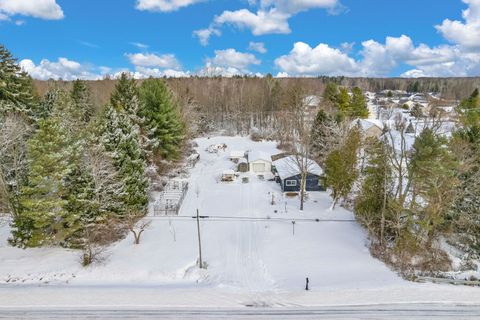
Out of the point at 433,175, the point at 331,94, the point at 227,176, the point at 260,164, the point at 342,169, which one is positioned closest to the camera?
the point at 433,175

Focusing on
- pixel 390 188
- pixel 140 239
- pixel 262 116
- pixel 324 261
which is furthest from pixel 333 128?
pixel 262 116

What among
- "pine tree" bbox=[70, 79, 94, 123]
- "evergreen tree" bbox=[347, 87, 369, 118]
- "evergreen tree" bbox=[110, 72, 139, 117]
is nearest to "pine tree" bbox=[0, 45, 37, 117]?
"evergreen tree" bbox=[110, 72, 139, 117]

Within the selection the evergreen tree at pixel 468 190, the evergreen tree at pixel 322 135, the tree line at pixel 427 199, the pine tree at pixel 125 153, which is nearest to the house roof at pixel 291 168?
the evergreen tree at pixel 322 135

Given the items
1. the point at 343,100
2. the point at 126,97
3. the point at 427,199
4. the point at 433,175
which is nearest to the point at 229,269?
the point at 427,199

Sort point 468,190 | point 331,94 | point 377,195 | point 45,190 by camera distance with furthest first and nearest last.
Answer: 1. point 331,94
2. point 377,195
3. point 468,190
4. point 45,190

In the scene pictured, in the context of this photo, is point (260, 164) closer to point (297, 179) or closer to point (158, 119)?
point (297, 179)

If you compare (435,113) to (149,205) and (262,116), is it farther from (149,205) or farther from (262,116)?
(262,116)

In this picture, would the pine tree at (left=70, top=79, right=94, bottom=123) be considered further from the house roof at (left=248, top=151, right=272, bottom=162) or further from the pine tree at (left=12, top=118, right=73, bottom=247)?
the pine tree at (left=12, top=118, right=73, bottom=247)
